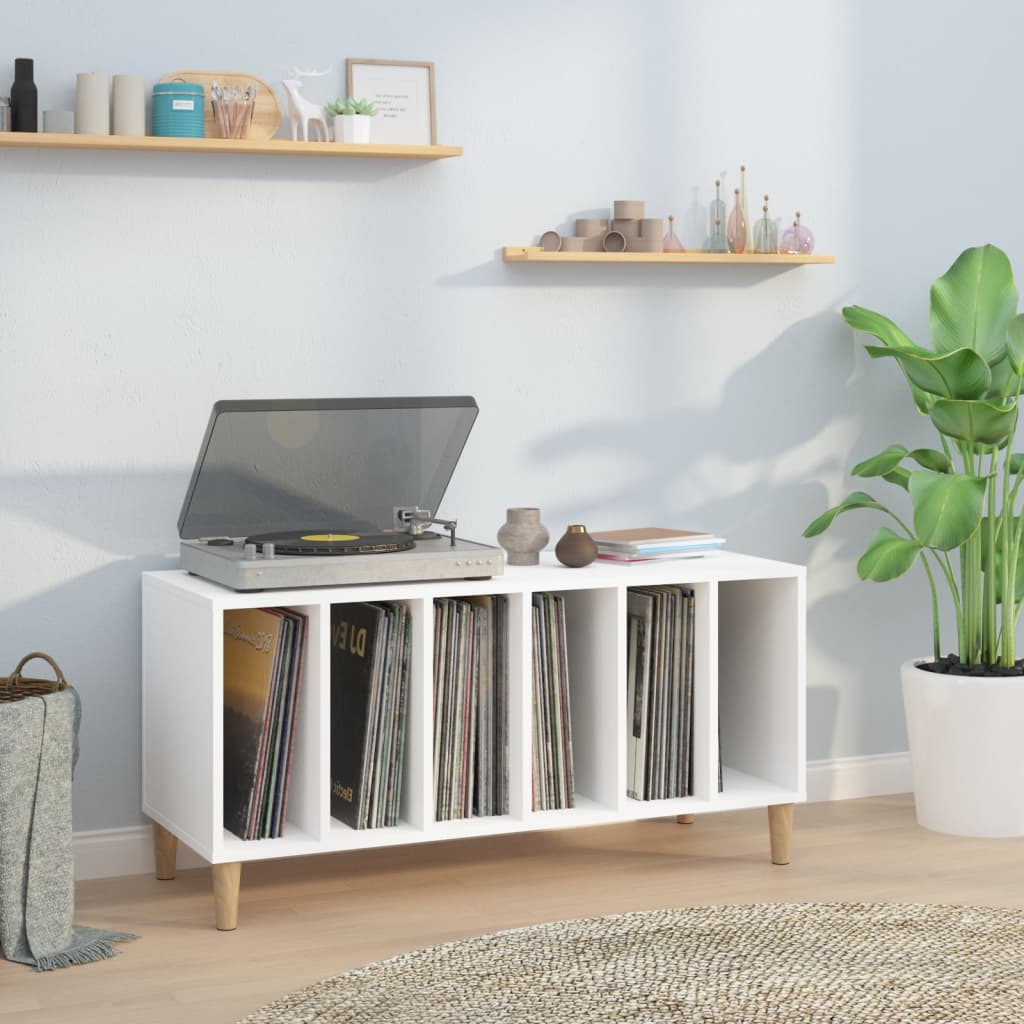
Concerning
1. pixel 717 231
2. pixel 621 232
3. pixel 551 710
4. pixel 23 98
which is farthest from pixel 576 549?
pixel 23 98

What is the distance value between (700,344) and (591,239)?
415mm

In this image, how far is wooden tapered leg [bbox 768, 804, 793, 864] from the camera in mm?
3463

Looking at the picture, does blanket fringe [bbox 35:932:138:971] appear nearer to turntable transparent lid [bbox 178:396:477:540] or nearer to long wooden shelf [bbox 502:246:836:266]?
turntable transparent lid [bbox 178:396:477:540]

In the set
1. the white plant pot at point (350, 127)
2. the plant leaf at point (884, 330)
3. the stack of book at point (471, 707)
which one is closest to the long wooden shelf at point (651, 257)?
the plant leaf at point (884, 330)

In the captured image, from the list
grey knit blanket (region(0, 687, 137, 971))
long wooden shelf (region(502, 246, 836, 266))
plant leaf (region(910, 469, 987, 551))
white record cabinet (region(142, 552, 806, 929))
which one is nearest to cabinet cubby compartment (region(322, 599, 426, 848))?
white record cabinet (region(142, 552, 806, 929))

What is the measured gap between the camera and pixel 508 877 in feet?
11.2

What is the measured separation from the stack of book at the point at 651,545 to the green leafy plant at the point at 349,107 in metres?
1.07

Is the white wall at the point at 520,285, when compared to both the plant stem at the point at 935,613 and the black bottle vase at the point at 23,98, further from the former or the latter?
the plant stem at the point at 935,613

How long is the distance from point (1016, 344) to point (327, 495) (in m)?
1.60

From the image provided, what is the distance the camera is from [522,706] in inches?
128

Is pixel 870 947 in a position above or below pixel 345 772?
below

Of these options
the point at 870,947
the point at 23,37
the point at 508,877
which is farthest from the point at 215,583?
the point at 870,947

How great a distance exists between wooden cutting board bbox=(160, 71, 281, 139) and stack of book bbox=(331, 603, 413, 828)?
41.9 inches

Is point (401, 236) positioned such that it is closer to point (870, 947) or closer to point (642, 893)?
point (642, 893)
